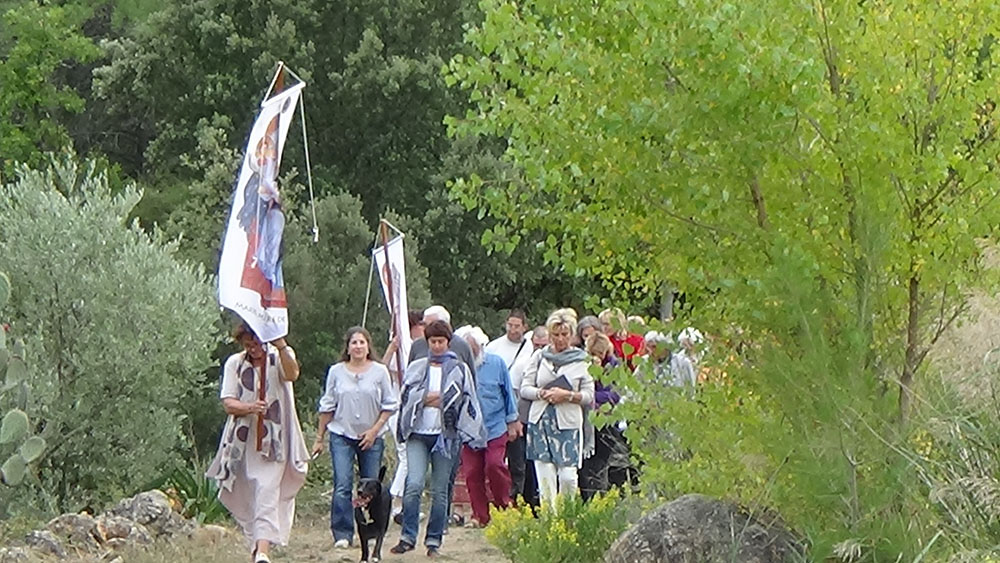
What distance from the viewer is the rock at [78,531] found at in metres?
10.1

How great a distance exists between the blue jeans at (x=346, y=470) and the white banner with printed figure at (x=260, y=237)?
7.41 ft

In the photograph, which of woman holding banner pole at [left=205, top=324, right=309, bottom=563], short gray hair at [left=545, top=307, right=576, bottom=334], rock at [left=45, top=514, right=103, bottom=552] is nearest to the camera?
woman holding banner pole at [left=205, top=324, right=309, bottom=563]

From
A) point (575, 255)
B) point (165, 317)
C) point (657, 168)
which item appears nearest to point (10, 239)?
point (165, 317)

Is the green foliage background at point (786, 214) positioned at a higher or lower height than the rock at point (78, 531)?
higher

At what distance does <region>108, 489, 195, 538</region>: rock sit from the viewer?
35.2ft

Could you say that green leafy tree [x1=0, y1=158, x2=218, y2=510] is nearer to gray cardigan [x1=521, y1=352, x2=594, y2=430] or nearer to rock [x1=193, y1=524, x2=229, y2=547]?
rock [x1=193, y1=524, x2=229, y2=547]

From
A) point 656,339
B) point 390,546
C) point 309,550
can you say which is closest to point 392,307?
point 390,546

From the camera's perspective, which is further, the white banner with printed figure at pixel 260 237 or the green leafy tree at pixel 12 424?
the white banner with printed figure at pixel 260 237

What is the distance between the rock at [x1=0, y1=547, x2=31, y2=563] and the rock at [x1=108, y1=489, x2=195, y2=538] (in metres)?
1.38

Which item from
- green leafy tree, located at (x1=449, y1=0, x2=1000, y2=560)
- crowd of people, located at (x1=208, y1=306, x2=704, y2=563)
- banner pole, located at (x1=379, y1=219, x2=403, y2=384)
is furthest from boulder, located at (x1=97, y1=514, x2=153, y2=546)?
green leafy tree, located at (x1=449, y1=0, x2=1000, y2=560)

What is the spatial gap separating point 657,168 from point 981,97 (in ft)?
4.72

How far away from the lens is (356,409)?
11.3m

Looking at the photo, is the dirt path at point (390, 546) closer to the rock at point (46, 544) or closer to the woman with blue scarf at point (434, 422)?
the woman with blue scarf at point (434, 422)

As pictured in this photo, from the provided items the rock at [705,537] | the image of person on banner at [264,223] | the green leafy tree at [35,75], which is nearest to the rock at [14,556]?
the image of person on banner at [264,223]
